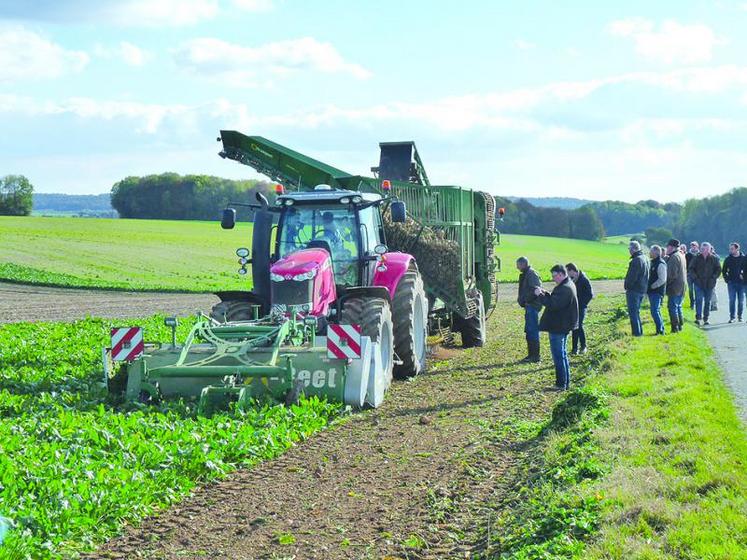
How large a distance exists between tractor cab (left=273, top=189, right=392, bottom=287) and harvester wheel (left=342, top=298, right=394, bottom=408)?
757 mm

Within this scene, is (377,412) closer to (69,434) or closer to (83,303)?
(69,434)

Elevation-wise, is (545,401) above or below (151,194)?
below

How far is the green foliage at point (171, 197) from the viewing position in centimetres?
8238

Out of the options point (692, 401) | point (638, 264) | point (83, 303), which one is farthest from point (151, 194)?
point (692, 401)

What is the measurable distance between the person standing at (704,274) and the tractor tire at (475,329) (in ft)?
19.4

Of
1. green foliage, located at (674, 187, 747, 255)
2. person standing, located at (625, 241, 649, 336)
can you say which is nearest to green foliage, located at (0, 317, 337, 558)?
person standing, located at (625, 241, 649, 336)

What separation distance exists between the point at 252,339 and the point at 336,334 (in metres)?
1.16

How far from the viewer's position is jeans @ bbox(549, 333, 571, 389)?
42.2 feet

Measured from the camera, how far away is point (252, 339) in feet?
37.5

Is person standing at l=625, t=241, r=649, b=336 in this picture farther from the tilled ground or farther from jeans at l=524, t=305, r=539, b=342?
the tilled ground

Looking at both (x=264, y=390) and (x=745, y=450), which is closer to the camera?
(x=745, y=450)

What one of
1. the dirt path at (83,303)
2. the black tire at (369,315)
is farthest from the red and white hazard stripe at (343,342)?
the dirt path at (83,303)

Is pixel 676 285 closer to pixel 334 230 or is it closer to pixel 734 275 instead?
pixel 734 275

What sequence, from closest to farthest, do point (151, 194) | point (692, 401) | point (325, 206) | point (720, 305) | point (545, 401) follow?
point (692, 401) → point (545, 401) → point (325, 206) → point (720, 305) → point (151, 194)
